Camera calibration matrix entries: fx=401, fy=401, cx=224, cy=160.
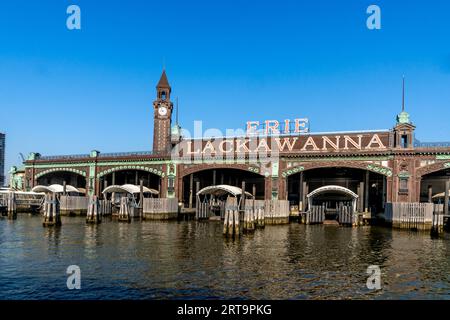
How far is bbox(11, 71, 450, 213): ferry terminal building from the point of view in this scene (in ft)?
164

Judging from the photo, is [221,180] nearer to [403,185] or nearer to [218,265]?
[403,185]

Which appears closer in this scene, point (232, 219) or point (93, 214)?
point (232, 219)

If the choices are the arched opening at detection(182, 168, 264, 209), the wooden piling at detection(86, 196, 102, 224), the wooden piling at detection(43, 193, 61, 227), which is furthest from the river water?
the arched opening at detection(182, 168, 264, 209)

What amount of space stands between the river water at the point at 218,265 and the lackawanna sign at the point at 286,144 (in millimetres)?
16683

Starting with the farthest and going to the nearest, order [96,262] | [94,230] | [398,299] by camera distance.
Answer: [94,230], [96,262], [398,299]

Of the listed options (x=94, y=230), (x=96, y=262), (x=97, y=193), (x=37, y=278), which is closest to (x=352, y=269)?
(x=96, y=262)

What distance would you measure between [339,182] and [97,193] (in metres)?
41.5

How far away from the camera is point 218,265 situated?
23.8 metres

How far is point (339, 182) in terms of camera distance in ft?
218

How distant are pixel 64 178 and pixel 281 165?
4873 cm

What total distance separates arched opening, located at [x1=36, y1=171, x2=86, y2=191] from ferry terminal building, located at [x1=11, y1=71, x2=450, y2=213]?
7.6 inches

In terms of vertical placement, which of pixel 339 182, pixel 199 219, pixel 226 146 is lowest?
pixel 199 219

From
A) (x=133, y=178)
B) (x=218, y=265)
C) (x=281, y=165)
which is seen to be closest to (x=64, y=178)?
(x=133, y=178)
